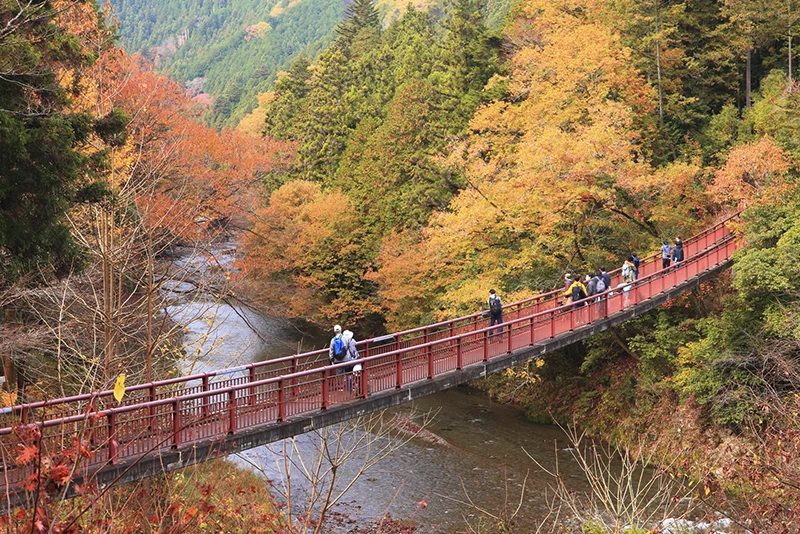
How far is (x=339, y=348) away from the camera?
13.4 meters

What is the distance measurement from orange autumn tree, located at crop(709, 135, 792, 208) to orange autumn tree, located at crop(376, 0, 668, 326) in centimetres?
231

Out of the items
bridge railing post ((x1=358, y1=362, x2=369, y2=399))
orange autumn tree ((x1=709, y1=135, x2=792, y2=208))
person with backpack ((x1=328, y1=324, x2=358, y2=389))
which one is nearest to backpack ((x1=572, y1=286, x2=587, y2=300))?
orange autumn tree ((x1=709, y1=135, x2=792, y2=208))

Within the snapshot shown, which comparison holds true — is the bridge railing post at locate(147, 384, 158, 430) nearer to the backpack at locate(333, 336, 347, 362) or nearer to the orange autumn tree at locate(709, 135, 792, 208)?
the backpack at locate(333, 336, 347, 362)

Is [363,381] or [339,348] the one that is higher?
[339,348]

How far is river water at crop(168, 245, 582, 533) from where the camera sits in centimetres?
1541

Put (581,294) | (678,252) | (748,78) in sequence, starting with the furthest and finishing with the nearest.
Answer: (748,78) → (678,252) → (581,294)

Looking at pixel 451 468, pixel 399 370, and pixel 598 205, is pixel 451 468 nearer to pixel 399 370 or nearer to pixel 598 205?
pixel 399 370

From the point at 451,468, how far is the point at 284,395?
7.34 m

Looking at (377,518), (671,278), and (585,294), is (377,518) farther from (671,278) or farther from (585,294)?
(671,278)

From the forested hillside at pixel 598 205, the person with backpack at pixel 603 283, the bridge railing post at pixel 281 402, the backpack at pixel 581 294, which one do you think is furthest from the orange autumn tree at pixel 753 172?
the bridge railing post at pixel 281 402

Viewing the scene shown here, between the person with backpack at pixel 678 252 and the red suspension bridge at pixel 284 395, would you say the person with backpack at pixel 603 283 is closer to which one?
the red suspension bridge at pixel 284 395

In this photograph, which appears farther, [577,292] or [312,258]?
[312,258]

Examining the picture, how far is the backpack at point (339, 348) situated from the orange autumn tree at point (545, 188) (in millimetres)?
9158

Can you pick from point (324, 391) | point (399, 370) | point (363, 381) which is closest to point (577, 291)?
point (399, 370)
